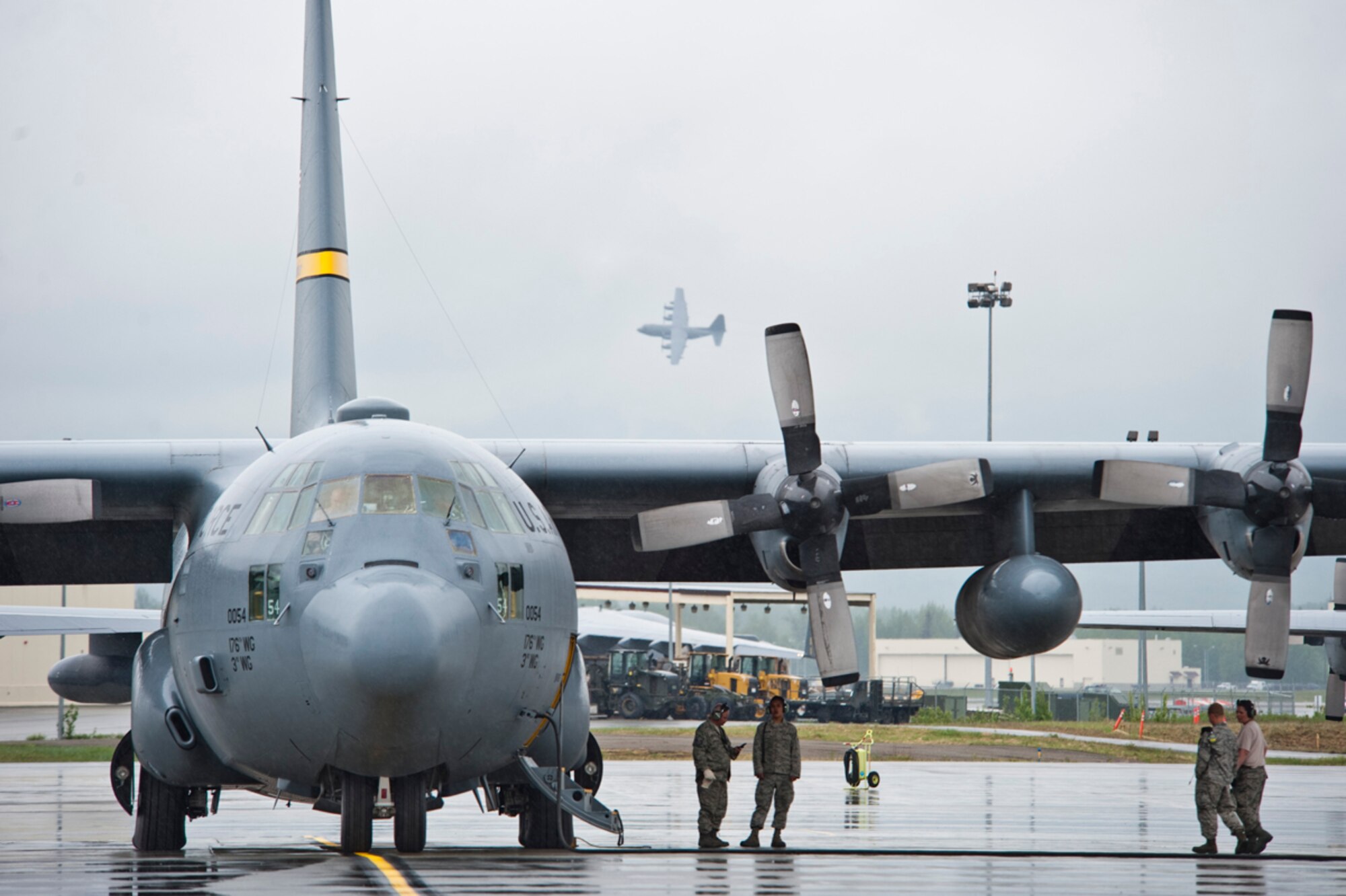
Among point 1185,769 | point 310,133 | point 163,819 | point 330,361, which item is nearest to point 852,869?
point 163,819

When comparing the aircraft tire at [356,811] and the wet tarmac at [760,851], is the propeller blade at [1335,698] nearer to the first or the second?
the wet tarmac at [760,851]

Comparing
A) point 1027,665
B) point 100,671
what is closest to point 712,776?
point 100,671

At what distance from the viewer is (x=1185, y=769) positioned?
3150cm

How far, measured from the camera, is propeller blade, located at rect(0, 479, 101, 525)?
13547mm

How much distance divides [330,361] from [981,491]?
6.80 m

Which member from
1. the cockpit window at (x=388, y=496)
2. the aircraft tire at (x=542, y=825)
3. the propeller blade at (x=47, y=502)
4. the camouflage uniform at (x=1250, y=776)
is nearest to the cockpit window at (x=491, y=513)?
the cockpit window at (x=388, y=496)

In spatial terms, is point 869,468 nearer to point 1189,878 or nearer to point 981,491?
point 981,491

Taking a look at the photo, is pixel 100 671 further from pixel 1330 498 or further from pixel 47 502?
pixel 1330 498

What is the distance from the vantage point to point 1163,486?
14.8 metres

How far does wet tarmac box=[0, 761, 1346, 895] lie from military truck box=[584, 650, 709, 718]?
82.4ft

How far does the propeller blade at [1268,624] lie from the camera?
594 inches

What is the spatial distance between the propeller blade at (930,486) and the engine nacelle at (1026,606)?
111 cm

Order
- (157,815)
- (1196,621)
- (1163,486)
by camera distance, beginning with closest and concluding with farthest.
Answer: (157,815) < (1163,486) < (1196,621)

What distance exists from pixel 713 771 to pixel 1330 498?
23.3ft
